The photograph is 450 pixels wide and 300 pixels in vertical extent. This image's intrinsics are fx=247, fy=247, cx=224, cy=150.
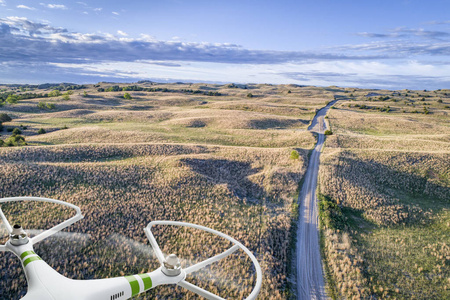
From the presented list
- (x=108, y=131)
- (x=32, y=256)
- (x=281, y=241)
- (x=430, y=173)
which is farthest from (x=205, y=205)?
(x=108, y=131)

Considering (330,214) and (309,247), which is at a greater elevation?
(330,214)

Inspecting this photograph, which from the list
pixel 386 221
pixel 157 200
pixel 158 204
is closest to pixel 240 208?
pixel 158 204

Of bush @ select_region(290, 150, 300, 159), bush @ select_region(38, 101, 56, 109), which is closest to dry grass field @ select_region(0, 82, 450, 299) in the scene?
bush @ select_region(290, 150, 300, 159)

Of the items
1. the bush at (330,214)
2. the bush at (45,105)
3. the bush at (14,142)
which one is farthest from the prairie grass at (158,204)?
the bush at (45,105)

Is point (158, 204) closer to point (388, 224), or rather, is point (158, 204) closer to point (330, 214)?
point (330, 214)

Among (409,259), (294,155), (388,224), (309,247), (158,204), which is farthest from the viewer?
(294,155)

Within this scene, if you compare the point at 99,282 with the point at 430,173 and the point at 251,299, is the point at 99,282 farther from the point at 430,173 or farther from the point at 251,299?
the point at 430,173

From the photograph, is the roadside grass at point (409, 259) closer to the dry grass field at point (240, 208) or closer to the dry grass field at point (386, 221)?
the dry grass field at point (386, 221)

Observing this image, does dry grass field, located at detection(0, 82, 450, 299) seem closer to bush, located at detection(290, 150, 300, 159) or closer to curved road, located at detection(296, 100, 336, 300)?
curved road, located at detection(296, 100, 336, 300)
